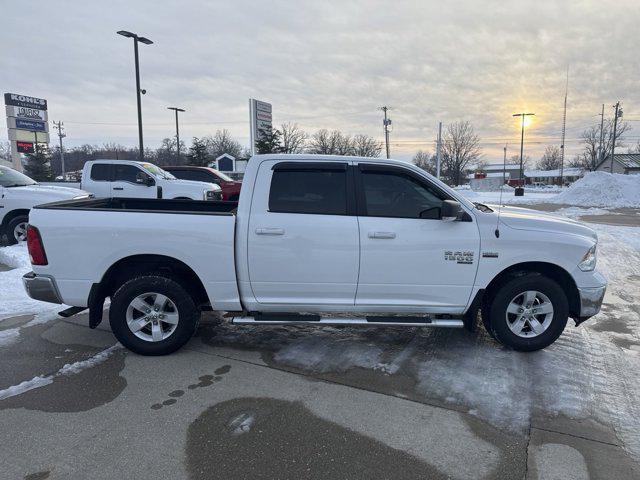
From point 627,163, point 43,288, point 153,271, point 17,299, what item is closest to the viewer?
point 43,288

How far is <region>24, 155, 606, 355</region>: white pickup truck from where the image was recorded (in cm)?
420

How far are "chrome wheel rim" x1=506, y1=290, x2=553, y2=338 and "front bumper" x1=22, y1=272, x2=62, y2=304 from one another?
14.6ft

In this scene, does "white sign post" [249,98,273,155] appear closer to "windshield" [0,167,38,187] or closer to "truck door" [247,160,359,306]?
"windshield" [0,167,38,187]

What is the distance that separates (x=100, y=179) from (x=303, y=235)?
10233mm

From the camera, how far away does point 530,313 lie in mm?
4379

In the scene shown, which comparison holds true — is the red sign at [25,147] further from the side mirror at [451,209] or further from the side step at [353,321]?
the side mirror at [451,209]

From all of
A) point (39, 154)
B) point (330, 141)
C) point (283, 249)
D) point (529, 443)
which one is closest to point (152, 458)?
point (283, 249)

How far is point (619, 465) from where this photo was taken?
9.34ft

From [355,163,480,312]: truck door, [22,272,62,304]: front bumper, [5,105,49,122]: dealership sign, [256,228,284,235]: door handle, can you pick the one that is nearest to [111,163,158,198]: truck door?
[22,272,62,304]: front bumper

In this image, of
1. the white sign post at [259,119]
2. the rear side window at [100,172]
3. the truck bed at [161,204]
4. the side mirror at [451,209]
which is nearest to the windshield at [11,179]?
the rear side window at [100,172]

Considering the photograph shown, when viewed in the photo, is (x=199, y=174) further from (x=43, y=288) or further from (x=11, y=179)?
(x=43, y=288)

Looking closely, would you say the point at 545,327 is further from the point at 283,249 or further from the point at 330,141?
the point at 330,141

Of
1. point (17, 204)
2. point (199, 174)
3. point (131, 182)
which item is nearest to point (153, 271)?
point (17, 204)

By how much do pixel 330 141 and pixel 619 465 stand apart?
83185 millimetres
